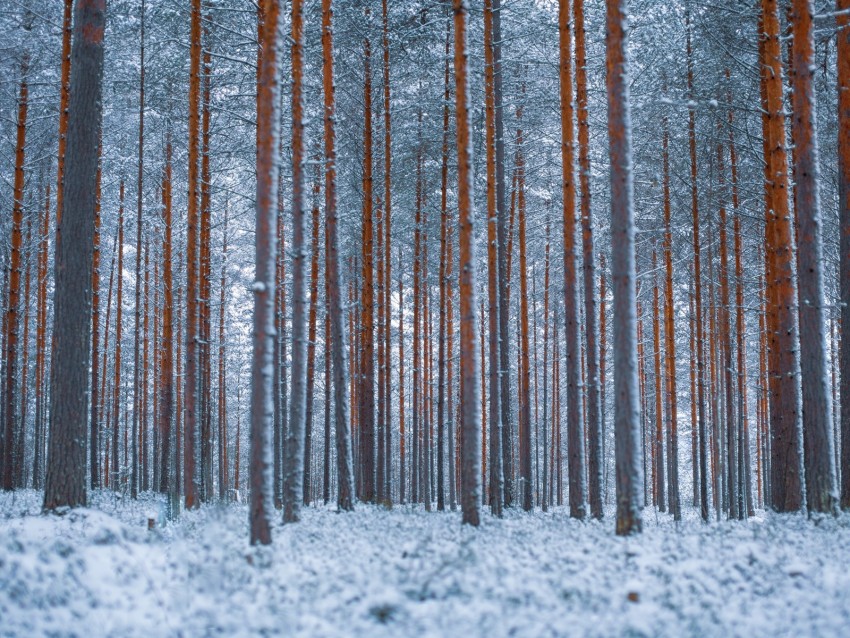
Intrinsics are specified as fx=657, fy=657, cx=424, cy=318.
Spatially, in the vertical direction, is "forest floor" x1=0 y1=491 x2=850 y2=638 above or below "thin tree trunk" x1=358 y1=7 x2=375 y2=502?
below

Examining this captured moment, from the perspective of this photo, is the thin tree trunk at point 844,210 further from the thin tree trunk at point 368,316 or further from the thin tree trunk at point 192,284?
the thin tree trunk at point 192,284

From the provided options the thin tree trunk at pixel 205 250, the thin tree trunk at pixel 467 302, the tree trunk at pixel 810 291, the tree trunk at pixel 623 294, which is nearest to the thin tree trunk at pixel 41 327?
the thin tree trunk at pixel 205 250

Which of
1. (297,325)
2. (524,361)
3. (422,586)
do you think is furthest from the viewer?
(524,361)

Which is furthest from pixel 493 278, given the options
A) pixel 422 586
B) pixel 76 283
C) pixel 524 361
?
pixel 422 586

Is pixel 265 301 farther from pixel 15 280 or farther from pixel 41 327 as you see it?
pixel 41 327

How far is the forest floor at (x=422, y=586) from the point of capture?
486cm

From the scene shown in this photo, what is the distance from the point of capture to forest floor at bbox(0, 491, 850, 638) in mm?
4855

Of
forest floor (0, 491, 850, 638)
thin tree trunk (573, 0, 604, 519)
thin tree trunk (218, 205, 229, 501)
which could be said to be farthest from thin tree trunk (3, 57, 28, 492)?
thin tree trunk (573, 0, 604, 519)

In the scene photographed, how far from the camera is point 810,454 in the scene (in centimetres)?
965

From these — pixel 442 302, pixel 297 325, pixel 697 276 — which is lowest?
pixel 297 325

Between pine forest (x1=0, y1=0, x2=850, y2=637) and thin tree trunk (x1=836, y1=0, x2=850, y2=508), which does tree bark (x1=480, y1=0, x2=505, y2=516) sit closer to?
pine forest (x1=0, y1=0, x2=850, y2=637)

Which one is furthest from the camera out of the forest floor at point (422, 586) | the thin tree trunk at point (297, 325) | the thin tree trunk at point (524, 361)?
the thin tree trunk at point (524, 361)

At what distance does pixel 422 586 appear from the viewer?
548 cm

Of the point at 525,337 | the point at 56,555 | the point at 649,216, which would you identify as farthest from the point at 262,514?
the point at 649,216
